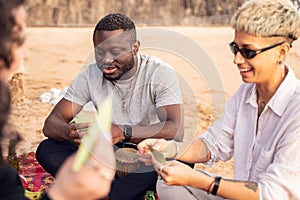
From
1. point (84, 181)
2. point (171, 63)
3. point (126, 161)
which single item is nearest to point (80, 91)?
point (126, 161)

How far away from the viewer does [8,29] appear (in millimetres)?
1276

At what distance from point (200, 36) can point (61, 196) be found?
14.3 meters

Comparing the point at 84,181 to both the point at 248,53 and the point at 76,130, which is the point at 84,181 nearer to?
the point at 248,53

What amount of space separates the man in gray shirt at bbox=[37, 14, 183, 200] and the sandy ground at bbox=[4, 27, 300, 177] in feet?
0.83

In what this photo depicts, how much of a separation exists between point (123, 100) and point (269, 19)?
135 cm

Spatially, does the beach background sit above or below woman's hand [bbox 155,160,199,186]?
below

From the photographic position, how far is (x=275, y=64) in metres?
2.48

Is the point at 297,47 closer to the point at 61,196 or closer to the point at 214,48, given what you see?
the point at 214,48

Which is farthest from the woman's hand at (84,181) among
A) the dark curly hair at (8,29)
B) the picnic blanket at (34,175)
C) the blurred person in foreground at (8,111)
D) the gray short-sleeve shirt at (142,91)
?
the picnic blanket at (34,175)

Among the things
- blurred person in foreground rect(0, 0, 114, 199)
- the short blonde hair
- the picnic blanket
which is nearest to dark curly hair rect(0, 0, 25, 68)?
blurred person in foreground rect(0, 0, 114, 199)

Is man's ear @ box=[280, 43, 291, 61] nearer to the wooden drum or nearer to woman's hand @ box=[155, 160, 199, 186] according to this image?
woman's hand @ box=[155, 160, 199, 186]

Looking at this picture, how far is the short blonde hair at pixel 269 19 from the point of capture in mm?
2420

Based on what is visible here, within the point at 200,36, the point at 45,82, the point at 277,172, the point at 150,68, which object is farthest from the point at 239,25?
the point at 200,36

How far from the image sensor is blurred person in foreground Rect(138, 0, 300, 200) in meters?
2.35
